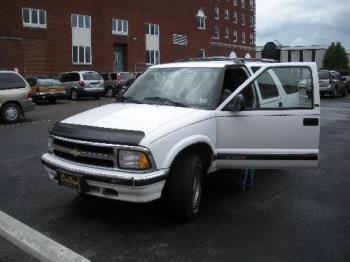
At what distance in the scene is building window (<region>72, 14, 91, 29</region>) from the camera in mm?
37438

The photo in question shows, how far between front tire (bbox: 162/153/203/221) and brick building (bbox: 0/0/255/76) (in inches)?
1186

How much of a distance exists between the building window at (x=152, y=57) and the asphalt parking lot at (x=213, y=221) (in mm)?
37802

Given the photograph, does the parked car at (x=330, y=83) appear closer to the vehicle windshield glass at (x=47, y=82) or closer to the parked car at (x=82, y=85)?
the parked car at (x=82, y=85)

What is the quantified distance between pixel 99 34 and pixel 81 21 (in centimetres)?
224

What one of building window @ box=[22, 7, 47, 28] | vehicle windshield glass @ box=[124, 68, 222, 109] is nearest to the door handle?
vehicle windshield glass @ box=[124, 68, 222, 109]

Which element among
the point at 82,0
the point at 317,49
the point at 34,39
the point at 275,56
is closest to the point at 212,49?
the point at 82,0

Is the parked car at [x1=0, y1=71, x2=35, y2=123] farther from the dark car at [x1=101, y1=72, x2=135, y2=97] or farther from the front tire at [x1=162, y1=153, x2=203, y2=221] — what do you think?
the dark car at [x1=101, y1=72, x2=135, y2=97]

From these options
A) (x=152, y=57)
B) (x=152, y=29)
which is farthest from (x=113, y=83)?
(x=152, y=29)

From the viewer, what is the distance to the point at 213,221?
5.34 m

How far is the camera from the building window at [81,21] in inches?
1474

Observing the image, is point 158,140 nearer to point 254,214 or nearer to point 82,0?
point 254,214

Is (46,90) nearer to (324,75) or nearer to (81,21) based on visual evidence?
(81,21)

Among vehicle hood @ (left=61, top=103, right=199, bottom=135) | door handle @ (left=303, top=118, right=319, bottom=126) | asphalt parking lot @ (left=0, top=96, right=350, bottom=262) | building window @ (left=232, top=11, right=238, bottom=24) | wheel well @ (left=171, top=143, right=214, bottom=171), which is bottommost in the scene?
asphalt parking lot @ (left=0, top=96, right=350, bottom=262)

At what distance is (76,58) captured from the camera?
124ft
